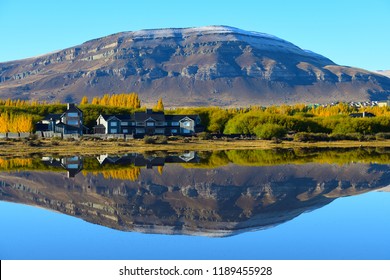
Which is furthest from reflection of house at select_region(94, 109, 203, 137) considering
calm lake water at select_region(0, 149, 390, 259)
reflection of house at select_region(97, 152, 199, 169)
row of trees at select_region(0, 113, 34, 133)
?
calm lake water at select_region(0, 149, 390, 259)

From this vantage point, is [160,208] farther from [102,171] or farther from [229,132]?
[229,132]

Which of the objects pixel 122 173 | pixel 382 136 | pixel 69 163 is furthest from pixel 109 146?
pixel 382 136

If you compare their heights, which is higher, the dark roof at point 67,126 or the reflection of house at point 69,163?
the reflection of house at point 69,163

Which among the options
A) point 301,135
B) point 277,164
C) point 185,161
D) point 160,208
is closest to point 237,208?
point 160,208

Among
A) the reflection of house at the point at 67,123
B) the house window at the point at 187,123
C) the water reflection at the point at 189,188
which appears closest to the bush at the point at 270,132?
the house window at the point at 187,123

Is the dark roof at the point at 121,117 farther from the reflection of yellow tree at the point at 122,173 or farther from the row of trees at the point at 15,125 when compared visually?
the reflection of yellow tree at the point at 122,173

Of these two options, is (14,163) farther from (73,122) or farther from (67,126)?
(73,122)

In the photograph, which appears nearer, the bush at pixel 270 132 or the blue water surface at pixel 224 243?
the blue water surface at pixel 224 243
